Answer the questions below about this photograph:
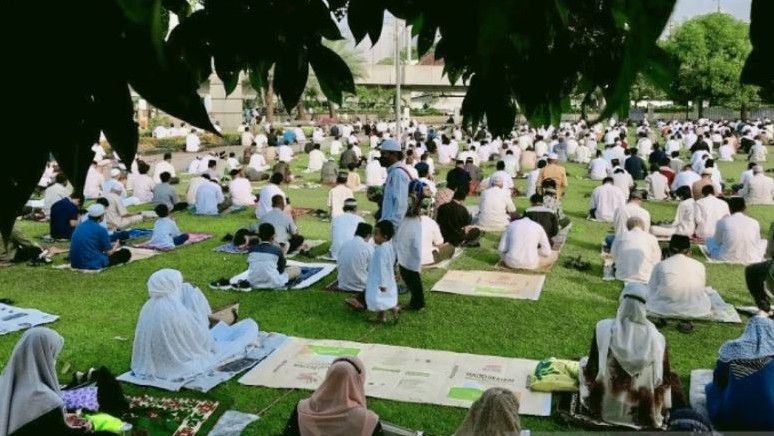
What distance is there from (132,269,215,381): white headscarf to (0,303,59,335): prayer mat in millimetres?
1895

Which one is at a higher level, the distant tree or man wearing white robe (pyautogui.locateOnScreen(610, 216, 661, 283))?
the distant tree

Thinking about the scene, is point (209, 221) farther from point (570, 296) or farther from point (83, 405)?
point (83, 405)

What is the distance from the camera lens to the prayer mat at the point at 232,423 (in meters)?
5.10

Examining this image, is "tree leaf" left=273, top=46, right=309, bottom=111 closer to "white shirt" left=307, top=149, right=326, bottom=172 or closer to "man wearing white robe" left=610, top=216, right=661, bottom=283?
"man wearing white robe" left=610, top=216, right=661, bottom=283

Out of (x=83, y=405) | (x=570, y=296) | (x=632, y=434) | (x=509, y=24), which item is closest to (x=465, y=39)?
(x=509, y=24)

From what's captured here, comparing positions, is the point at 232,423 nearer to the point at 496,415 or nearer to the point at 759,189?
the point at 496,415

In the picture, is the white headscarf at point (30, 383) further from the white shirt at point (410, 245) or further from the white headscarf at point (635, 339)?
the white shirt at point (410, 245)

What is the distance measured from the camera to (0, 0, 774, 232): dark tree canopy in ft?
3.67

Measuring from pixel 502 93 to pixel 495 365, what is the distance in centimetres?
462

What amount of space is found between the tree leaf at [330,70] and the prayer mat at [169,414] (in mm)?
3712

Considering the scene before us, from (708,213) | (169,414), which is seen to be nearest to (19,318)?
(169,414)

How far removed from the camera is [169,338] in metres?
5.97

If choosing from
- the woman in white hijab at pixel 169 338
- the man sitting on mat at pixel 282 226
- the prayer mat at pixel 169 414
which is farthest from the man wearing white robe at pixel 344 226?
the prayer mat at pixel 169 414

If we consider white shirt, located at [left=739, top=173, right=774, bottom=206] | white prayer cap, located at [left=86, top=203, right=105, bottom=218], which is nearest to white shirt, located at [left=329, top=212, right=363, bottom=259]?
white prayer cap, located at [left=86, top=203, right=105, bottom=218]
